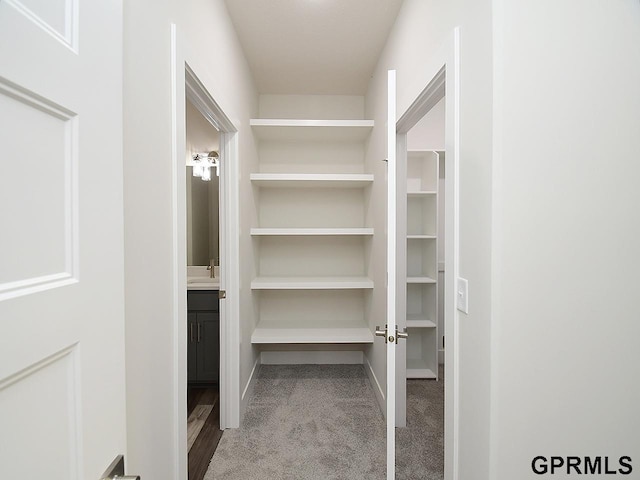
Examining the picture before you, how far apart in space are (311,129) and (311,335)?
1865 mm

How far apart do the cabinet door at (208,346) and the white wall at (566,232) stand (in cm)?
233

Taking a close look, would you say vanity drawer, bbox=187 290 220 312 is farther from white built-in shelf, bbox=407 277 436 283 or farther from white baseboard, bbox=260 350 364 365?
white built-in shelf, bbox=407 277 436 283

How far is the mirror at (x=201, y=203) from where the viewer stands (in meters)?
3.42

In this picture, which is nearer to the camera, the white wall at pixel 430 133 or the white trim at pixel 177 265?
the white trim at pixel 177 265

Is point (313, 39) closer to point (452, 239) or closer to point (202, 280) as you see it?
point (452, 239)

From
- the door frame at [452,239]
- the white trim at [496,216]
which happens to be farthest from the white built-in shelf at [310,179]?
the white trim at [496,216]

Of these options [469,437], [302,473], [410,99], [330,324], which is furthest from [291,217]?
[469,437]

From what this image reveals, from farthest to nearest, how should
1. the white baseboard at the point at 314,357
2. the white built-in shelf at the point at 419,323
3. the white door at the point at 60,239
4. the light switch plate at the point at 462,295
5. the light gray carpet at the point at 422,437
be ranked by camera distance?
1. the white baseboard at the point at 314,357
2. the white built-in shelf at the point at 419,323
3. the light gray carpet at the point at 422,437
4. the light switch plate at the point at 462,295
5. the white door at the point at 60,239

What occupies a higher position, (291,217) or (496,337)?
(291,217)

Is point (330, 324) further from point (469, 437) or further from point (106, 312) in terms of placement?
point (106, 312)

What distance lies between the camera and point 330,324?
11.5 feet

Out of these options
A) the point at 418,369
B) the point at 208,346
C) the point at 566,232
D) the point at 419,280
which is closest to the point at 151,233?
the point at 566,232

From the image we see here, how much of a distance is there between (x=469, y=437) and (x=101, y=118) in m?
1.43

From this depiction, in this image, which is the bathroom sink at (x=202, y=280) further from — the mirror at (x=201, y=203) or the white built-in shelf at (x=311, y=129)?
the white built-in shelf at (x=311, y=129)
